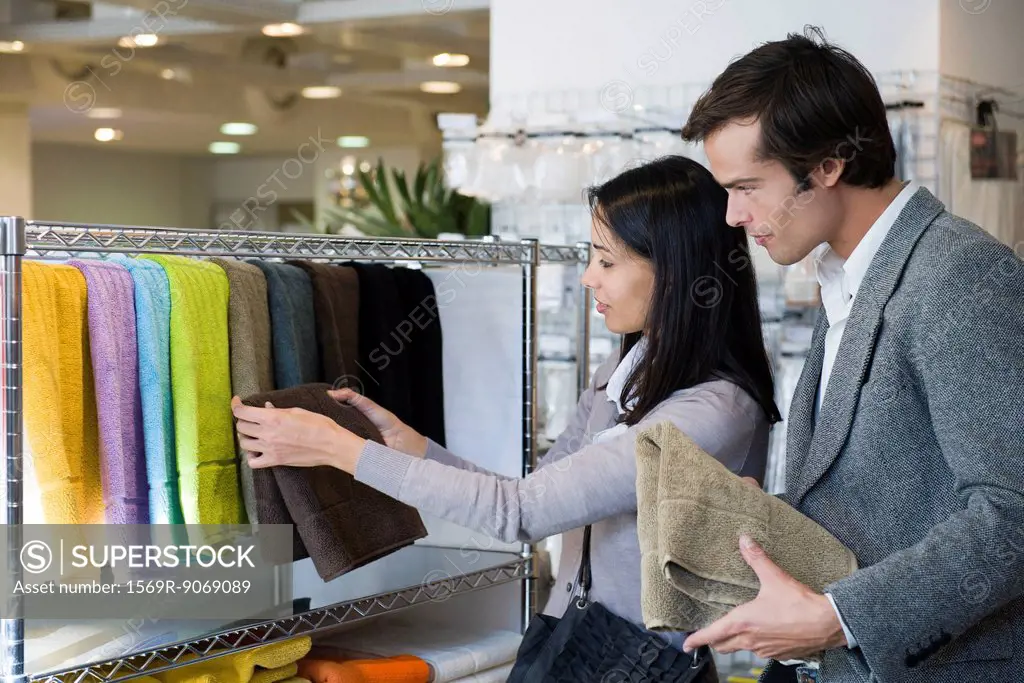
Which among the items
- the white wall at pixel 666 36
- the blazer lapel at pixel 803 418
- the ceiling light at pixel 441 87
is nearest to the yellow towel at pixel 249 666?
the blazer lapel at pixel 803 418

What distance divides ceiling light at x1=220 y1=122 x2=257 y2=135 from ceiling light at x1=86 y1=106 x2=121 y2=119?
1.97ft

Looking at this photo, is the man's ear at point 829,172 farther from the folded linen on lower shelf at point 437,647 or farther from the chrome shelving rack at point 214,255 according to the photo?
the folded linen on lower shelf at point 437,647

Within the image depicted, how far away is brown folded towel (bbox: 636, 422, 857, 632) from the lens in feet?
4.45

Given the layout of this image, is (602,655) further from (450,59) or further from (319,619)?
(450,59)

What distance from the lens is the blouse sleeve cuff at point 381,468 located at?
5.62 feet

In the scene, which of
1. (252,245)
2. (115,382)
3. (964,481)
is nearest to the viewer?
(964,481)

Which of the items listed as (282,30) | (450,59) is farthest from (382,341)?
(282,30)

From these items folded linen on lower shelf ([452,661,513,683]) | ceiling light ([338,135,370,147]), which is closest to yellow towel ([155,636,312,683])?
folded linen on lower shelf ([452,661,513,683])

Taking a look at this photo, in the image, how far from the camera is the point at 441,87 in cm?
669

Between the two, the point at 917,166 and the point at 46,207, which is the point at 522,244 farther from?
→ the point at 46,207

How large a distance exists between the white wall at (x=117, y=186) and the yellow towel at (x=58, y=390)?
5152mm

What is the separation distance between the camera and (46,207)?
6.84 meters

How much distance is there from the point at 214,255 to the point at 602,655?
0.88 meters

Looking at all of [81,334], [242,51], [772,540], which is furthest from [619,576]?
[242,51]
